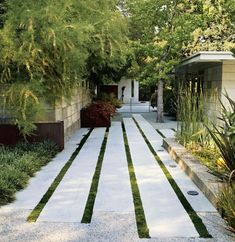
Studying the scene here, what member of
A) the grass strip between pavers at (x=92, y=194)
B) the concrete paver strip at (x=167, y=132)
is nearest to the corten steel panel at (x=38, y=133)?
the grass strip between pavers at (x=92, y=194)

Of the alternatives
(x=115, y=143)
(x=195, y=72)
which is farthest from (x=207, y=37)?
(x=115, y=143)

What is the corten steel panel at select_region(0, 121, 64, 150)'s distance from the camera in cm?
709

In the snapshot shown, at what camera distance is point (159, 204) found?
4133mm

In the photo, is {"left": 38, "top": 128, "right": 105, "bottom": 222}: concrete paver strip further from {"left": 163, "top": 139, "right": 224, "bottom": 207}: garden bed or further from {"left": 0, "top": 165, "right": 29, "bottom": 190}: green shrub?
{"left": 163, "top": 139, "right": 224, "bottom": 207}: garden bed

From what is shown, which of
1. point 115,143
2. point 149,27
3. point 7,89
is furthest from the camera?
point 149,27

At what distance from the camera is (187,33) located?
40.4ft

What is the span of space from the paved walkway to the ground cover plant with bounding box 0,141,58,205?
0.41 feet

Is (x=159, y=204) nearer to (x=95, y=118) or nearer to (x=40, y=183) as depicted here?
(x=40, y=183)

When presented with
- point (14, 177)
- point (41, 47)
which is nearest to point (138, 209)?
point (14, 177)

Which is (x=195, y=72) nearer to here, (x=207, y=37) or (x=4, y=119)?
(x=207, y=37)

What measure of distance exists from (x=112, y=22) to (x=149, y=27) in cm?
609

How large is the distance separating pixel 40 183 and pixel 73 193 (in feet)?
2.19

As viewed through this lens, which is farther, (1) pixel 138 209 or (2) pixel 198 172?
(2) pixel 198 172

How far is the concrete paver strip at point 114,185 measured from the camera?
4078 millimetres
